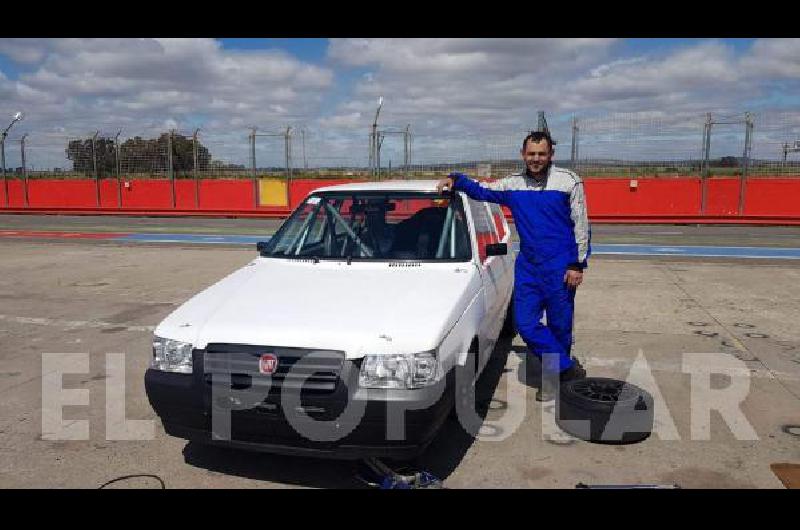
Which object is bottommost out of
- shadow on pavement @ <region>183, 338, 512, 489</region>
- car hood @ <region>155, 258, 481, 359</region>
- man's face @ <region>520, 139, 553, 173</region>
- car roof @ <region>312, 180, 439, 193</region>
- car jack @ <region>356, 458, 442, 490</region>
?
shadow on pavement @ <region>183, 338, 512, 489</region>

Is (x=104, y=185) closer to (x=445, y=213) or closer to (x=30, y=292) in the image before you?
(x=30, y=292)

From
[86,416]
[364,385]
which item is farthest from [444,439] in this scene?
[86,416]

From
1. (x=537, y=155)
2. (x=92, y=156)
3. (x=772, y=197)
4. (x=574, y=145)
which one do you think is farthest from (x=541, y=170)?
(x=92, y=156)

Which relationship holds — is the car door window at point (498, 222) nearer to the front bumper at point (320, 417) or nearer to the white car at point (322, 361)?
the white car at point (322, 361)

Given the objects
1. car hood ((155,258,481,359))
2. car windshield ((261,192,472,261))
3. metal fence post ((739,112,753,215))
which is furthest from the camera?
metal fence post ((739,112,753,215))

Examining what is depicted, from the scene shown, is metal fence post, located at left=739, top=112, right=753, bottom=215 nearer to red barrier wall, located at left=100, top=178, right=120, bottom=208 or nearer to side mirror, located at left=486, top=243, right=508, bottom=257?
side mirror, located at left=486, top=243, right=508, bottom=257

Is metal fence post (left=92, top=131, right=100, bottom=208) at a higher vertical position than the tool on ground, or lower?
higher

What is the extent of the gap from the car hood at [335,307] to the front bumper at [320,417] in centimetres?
18

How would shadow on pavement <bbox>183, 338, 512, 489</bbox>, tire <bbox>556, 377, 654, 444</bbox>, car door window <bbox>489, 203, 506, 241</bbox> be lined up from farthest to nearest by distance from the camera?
car door window <bbox>489, 203, 506, 241</bbox>
tire <bbox>556, 377, 654, 444</bbox>
shadow on pavement <bbox>183, 338, 512, 489</bbox>

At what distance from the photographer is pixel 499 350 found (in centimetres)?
583

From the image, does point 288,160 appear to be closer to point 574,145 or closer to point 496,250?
point 574,145

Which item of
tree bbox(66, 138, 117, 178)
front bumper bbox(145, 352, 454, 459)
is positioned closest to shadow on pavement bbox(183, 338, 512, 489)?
front bumper bbox(145, 352, 454, 459)

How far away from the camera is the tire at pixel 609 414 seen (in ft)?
12.2

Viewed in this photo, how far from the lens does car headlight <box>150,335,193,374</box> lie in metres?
3.21
